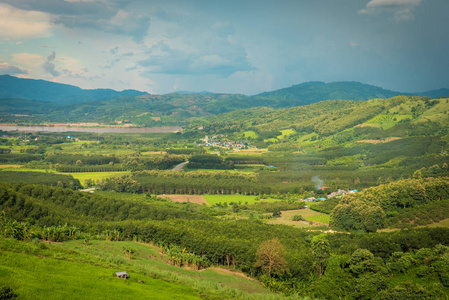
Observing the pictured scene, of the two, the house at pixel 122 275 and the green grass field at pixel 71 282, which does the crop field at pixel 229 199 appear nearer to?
the green grass field at pixel 71 282

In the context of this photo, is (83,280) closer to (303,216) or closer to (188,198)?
(303,216)

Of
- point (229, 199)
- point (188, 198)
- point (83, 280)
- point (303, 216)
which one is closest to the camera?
point (83, 280)

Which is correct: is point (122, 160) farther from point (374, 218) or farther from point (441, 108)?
point (441, 108)

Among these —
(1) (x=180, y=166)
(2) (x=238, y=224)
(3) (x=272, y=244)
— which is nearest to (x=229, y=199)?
(2) (x=238, y=224)

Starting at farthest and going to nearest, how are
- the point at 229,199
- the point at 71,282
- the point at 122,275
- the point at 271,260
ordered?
the point at 229,199 < the point at 271,260 < the point at 122,275 < the point at 71,282

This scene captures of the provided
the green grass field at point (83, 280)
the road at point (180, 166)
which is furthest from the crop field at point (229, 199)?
the green grass field at point (83, 280)

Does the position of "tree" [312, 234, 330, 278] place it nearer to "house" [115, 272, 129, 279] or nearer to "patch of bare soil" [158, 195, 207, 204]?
"house" [115, 272, 129, 279]

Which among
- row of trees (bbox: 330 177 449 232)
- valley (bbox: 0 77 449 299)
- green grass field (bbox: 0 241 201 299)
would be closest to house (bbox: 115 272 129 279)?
green grass field (bbox: 0 241 201 299)

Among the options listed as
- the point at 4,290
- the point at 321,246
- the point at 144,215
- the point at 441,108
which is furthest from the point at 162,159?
the point at 441,108

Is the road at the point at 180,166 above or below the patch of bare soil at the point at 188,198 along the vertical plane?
above
